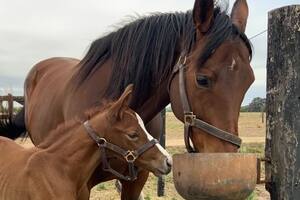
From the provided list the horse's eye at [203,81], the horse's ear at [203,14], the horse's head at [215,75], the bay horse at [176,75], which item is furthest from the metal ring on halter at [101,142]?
the horse's ear at [203,14]

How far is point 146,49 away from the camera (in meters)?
3.26

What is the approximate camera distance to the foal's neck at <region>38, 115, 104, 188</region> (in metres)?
3.29

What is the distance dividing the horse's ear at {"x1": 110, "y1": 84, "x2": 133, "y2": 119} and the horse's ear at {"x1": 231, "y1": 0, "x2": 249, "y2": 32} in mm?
813

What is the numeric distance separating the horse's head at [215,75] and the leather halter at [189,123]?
0.7 inches

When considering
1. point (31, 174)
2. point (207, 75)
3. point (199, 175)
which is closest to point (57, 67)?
point (31, 174)

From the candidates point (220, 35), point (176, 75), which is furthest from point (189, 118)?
point (220, 35)

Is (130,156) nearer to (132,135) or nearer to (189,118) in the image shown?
(132,135)

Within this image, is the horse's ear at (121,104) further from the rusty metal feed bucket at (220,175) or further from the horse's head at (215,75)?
the rusty metal feed bucket at (220,175)

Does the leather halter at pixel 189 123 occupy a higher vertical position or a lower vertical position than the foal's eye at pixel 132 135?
higher

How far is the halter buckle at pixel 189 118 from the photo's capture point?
8.63 ft

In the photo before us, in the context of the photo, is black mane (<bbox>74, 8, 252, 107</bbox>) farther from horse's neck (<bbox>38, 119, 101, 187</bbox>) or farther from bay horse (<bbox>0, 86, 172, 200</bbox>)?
horse's neck (<bbox>38, 119, 101, 187</bbox>)

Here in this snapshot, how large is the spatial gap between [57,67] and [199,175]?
128 inches

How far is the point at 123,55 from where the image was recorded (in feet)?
11.1

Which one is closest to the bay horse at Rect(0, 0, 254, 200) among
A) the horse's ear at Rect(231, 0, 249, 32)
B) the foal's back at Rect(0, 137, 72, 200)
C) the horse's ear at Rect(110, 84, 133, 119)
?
the horse's ear at Rect(231, 0, 249, 32)
